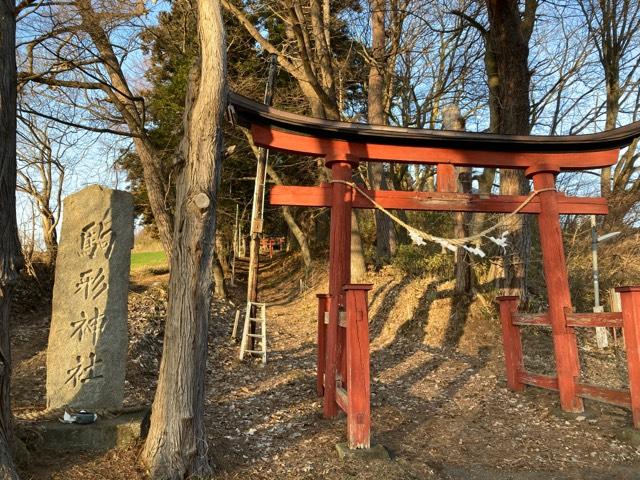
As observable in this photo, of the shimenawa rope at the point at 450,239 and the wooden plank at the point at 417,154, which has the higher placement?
the wooden plank at the point at 417,154

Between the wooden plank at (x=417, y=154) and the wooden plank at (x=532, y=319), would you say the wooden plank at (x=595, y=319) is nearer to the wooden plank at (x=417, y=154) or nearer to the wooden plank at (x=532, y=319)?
the wooden plank at (x=532, y=319)

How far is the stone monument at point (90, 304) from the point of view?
477cm

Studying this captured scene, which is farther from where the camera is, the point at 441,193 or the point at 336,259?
the point at 441,193

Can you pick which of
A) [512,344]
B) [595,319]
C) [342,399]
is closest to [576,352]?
[595,319]

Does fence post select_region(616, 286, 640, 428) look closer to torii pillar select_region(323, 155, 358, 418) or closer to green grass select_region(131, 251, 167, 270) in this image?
torii pillar select_region(323, 155, 358, 418)

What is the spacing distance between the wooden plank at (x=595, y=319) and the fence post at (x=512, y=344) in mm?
874

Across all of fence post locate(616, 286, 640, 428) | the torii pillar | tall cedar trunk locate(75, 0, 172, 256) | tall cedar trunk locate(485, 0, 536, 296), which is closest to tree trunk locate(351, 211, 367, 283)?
tall cedar trunk locate(485, 0, 536, 296)

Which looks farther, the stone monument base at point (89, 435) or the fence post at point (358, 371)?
the fence post at point (358, 371)

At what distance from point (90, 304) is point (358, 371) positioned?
9.38ft

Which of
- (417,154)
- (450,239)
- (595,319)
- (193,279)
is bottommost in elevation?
(595,319)

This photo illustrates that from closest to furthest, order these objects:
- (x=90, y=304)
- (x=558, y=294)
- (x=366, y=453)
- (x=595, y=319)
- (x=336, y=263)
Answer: (x=366, y=453), (x=90, y=304), (x=595, y=319), (x=336, y=263), (x=558, y=294)

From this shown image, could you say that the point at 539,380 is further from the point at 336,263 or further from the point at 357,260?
the point at 357,260

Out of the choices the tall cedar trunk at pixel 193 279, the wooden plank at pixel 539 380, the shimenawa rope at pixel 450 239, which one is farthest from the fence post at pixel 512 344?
the tall cedar trunk at pixel 193 279

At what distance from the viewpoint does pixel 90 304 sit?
4.89 metres
